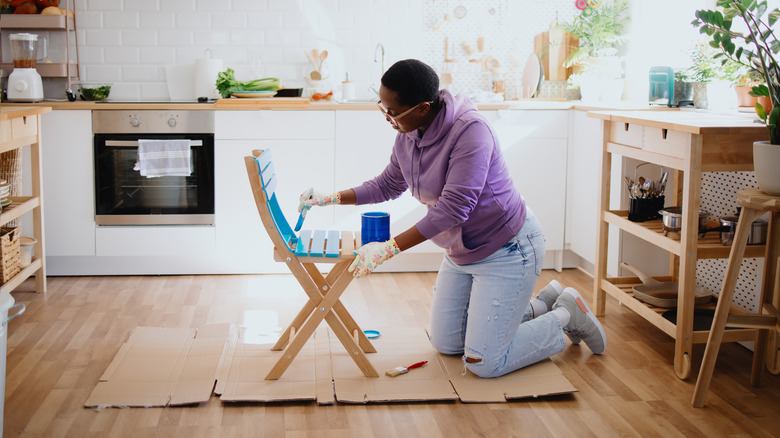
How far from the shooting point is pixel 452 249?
295 cm

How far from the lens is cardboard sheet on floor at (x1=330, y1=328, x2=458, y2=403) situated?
279 cm

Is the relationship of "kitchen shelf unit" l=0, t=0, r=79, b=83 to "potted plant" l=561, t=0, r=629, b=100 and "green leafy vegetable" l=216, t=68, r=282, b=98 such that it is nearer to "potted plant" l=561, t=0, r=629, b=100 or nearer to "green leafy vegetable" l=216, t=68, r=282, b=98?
"green leafy vegetable" l=216, t=68, r=282, b=98

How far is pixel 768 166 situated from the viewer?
8.36 ft

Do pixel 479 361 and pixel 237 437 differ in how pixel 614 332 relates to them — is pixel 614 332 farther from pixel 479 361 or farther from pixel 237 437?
pixel 237 437

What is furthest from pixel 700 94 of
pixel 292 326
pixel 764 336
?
pixel 292 326

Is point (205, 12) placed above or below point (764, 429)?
above

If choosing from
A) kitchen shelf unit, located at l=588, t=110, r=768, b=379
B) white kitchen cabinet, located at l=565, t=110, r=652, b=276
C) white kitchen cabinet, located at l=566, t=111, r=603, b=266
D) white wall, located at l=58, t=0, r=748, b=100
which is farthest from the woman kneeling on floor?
white wall, located at l=58, t=0, r=748, b=100

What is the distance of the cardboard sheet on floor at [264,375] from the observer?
2.78 metres

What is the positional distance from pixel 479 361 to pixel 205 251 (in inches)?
83.3

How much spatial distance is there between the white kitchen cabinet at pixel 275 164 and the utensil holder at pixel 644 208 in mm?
1695

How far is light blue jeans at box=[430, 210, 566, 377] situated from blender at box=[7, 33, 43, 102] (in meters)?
2.81

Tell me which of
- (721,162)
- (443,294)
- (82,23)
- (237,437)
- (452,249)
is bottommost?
→ (237,437)

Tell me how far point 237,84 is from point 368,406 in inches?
95.9

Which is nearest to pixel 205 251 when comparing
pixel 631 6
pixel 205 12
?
pixel 205 12
